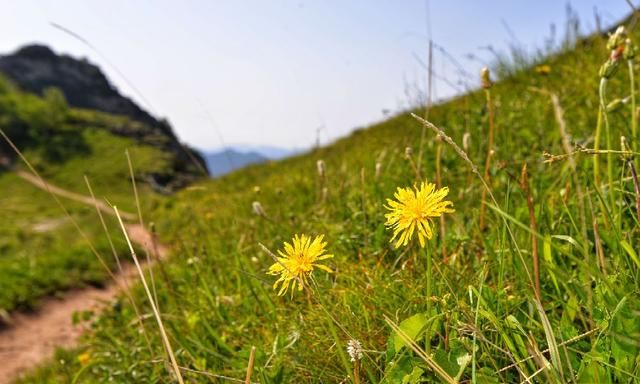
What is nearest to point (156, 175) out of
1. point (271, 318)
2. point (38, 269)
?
point (38, 269)

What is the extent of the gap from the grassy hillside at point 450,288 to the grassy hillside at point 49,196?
83 centimetres

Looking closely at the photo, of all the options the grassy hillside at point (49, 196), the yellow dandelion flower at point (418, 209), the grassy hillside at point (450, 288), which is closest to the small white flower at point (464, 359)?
the grassy hillside at point (450, 288)

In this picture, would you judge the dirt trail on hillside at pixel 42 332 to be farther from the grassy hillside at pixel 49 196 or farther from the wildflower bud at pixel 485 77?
the wildflower bud at pixel 485 77

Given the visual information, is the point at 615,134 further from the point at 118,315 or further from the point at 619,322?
the point at 118,315

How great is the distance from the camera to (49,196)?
3247 cm

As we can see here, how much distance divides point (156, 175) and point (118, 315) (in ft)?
135

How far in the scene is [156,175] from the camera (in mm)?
42406

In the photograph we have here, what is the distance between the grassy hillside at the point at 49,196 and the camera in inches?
295

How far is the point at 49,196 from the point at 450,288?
36.6 m

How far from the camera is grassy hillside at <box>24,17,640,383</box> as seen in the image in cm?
113

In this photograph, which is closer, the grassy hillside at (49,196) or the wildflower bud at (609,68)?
the wildflower bud at (609,68)

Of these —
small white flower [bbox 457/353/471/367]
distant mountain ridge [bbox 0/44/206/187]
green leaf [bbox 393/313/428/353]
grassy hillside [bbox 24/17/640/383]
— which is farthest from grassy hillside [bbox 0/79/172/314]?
distant mountain ridge [bbox 0/44/206/187]

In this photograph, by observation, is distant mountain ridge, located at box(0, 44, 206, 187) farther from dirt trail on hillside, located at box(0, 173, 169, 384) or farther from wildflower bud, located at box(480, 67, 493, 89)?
wildflower bud, located at box(480, 67, 493, 89)

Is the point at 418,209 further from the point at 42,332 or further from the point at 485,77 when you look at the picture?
the point at 42,332
